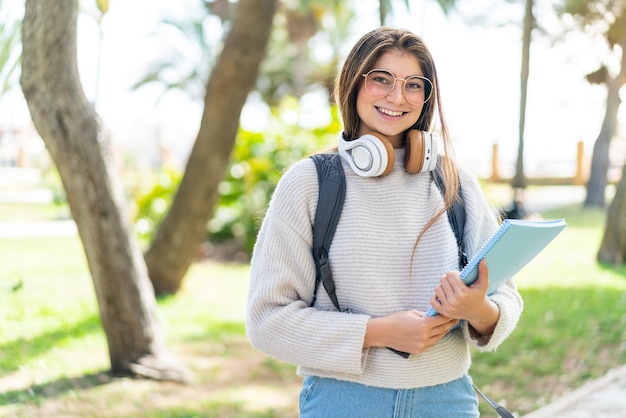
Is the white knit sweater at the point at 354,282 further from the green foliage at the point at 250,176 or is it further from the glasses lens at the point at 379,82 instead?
the green foliage at the point at 250,176

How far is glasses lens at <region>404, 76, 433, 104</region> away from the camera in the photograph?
188cm

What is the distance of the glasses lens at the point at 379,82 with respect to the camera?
6.12 ft

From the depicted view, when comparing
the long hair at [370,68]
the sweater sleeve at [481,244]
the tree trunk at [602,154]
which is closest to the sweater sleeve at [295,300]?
the long hair at [370,68]

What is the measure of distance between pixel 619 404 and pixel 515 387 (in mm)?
783

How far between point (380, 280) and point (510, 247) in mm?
316

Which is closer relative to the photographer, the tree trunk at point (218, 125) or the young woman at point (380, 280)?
the young woman at point (380, 280)

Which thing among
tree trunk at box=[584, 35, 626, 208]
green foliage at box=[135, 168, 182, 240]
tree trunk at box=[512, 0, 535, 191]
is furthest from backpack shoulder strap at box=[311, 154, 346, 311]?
tree trunk at box=[584, 35, 626, 208]

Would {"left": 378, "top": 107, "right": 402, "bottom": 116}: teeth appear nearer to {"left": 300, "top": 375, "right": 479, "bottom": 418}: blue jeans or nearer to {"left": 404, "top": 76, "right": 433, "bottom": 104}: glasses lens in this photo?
{"left": 404, "top": 76, "right": 433, "bottom": 104}: glasses lens

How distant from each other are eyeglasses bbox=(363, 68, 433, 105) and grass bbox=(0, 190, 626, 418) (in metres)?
2.89

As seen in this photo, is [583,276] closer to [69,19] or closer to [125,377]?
[125,377]

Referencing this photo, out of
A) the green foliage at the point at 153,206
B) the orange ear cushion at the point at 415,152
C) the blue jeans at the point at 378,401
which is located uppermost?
the orange ear cushion at the point at 415,152

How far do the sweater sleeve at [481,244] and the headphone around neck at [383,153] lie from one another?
0.47 ft

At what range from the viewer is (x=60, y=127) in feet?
14.8

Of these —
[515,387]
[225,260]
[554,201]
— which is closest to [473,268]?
[515,387]
